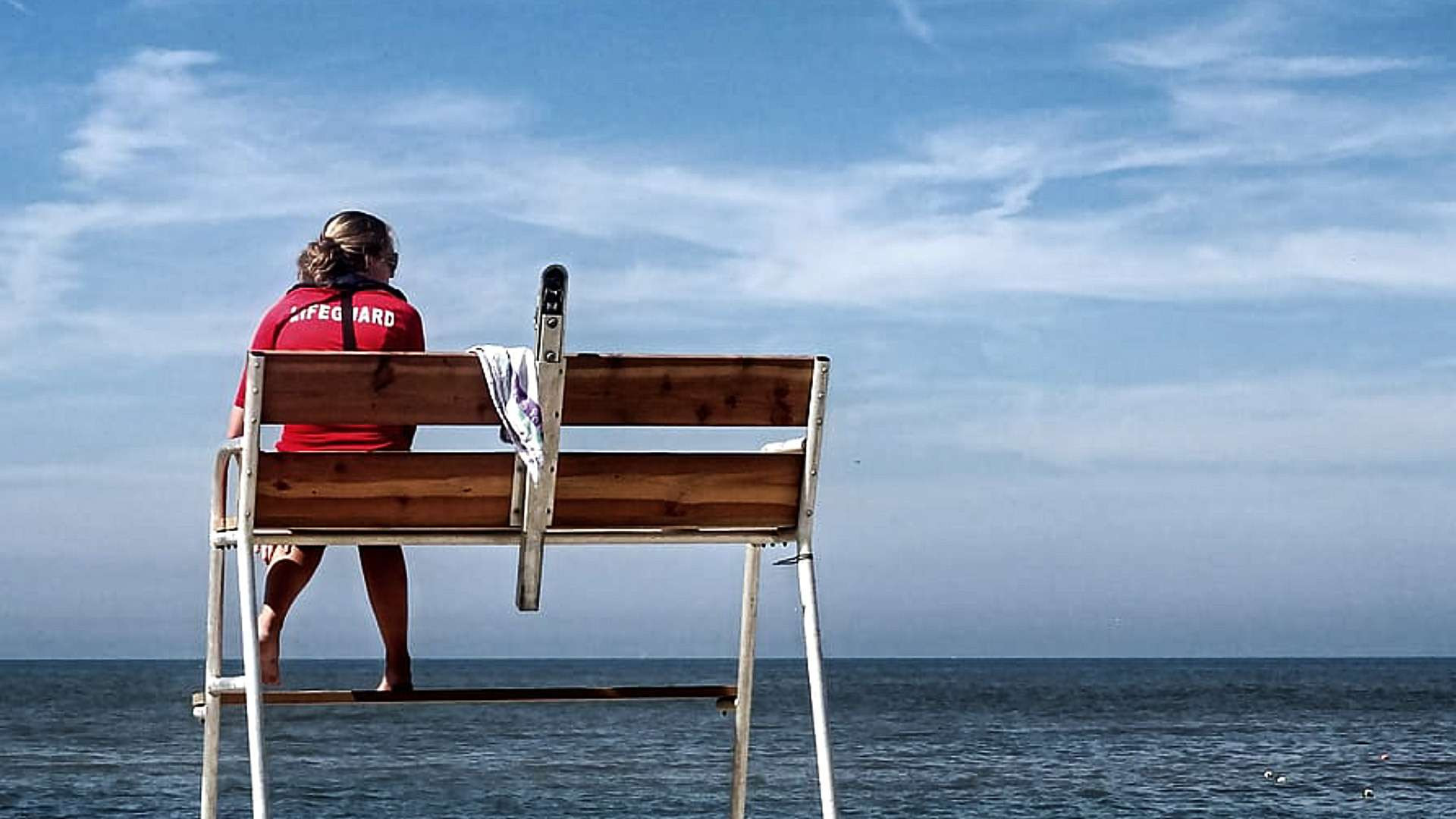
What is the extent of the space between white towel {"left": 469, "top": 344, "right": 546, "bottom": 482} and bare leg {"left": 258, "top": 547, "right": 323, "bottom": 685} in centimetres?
84

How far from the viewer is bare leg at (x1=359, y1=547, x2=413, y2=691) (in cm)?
505

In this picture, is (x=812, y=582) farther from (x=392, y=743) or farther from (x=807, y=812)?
(x=392, y=743)

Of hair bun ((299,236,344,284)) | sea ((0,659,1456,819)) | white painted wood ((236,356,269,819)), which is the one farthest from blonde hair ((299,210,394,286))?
sea ((0,659,1456,819))

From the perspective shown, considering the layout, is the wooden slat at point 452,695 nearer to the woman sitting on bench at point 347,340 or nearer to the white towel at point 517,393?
the woman sitting on bench at point 347,340

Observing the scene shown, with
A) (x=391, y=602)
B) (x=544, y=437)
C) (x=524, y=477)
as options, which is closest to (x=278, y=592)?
(x=391, y=602)

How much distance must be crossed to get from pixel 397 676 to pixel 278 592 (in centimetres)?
34

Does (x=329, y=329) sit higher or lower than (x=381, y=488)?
higher

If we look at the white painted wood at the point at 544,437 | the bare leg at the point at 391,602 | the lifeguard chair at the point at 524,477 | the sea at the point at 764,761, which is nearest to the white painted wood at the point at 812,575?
the lifeguard chair at the point at 524,477

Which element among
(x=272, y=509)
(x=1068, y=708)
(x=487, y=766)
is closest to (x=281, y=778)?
(x=487, y=766)

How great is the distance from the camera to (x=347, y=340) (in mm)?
4891

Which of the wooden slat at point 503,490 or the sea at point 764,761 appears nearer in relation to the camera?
the wooden slat at point 503,490

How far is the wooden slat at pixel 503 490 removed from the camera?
A: 451cm

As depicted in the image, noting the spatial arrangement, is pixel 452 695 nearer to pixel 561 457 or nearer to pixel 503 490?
pixel 503 490

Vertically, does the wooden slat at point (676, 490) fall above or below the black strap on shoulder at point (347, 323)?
below
